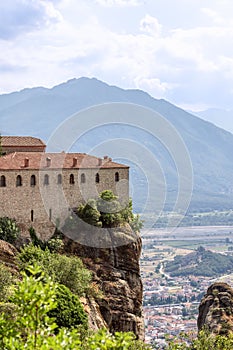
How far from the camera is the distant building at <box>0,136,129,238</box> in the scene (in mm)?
49406

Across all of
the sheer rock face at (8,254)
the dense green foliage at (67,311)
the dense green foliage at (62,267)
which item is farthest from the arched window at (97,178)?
the dense green foliage at (67,311)

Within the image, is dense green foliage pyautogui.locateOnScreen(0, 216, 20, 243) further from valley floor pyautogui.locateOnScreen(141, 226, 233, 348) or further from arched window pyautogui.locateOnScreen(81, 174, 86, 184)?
valley floor pyautogui.locateOnScreen(141, 226, 233, 348)

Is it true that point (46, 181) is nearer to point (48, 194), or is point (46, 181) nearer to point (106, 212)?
point (48, 194)

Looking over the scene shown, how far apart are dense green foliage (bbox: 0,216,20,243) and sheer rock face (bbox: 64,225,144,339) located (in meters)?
4.67

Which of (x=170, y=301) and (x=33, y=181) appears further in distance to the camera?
(x=170, y=301)

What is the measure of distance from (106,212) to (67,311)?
1546 centimetres

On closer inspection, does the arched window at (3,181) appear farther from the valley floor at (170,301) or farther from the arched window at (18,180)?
the valley floor at (170,301)

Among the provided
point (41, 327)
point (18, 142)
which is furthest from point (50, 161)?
point (41, 327)

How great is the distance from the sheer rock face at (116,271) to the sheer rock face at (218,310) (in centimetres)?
561

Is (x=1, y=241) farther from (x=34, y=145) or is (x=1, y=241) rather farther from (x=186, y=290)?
(x=186, y=290)

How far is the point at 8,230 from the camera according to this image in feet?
158

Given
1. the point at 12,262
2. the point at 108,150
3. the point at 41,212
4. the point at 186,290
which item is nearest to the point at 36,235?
the point at 41,212

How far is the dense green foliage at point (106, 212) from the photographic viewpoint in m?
51.5

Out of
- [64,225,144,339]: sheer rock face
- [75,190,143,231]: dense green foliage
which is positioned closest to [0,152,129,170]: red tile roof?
[75,190,143,231]: dense green foliage
